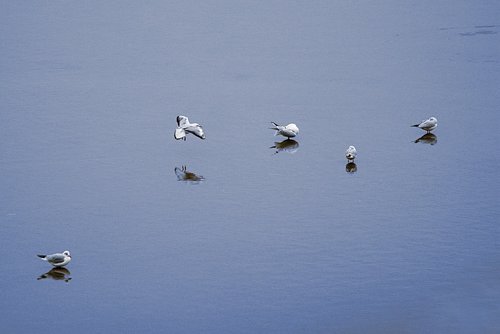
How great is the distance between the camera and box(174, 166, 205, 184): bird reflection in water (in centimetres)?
2200

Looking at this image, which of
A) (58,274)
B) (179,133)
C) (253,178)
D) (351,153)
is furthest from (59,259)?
(351,153)

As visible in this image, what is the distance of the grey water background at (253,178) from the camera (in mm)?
16281

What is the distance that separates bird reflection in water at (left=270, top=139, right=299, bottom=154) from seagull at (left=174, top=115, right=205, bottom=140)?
1899 mm

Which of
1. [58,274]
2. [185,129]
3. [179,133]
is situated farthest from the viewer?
[185,129]

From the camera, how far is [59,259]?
17.4 metres

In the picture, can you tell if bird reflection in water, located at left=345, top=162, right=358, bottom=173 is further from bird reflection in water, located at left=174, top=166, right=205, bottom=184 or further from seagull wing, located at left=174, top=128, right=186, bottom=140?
seagull wing, located at left=174, top=128, right=186, bottom=140

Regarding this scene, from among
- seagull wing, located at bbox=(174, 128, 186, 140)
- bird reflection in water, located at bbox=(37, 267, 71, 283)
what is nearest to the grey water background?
bird reflection in water, located at bbox=(37, 267, 71, 283)

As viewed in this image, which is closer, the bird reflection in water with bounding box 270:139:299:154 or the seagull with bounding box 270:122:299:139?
the bird reflection in water with bounding box 270:139:299:154

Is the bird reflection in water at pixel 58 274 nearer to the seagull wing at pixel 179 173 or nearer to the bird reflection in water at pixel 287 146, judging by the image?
the seagull wing at pixel 179 173

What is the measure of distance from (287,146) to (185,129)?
8.57ft

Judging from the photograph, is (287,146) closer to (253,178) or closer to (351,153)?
(351,153)

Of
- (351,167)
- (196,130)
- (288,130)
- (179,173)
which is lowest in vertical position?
(351,167)

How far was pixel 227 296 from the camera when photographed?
16469mm

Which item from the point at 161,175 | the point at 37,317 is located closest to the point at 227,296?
the point at 37,317
